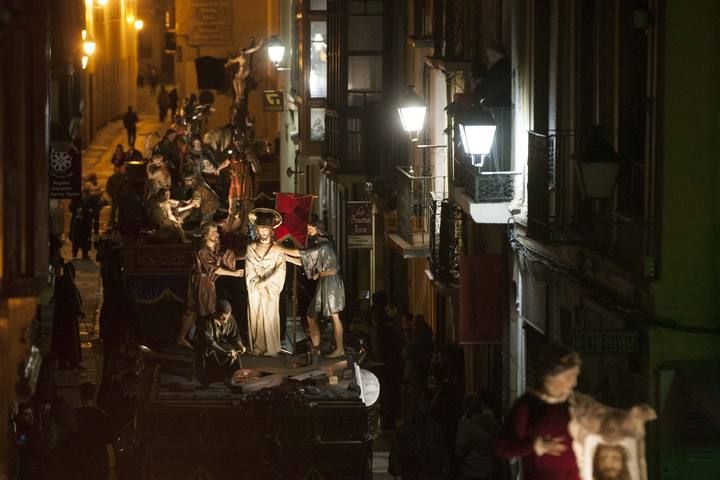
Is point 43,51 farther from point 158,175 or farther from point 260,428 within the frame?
point 158,175

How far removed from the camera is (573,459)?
13.7m

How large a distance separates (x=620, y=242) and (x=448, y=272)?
334 inches

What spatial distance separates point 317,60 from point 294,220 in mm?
17139

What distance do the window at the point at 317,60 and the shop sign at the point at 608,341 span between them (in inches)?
953

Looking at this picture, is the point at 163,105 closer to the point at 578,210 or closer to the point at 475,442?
the point at 475,442

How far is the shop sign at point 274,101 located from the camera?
4881 cm

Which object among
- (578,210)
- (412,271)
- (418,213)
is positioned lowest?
(412,271)

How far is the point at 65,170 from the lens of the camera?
34.2 m

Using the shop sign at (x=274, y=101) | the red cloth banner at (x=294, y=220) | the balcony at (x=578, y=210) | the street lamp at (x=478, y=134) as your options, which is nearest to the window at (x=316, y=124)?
the shop sign at (x=274, y=101)

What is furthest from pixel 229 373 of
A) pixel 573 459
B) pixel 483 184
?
pixel 573 459

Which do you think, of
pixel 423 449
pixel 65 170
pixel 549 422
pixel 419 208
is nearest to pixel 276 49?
pixel 65 170

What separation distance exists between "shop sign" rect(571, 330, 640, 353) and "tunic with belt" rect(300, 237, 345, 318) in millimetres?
7258

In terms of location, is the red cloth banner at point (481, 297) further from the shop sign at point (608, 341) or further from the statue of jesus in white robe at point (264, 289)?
the shop sign at point (608, 341)

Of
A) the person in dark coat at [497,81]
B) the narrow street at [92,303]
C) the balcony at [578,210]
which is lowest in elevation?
the narrow street at [92,303]
